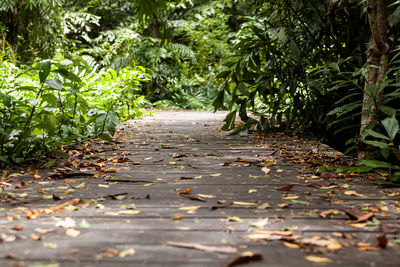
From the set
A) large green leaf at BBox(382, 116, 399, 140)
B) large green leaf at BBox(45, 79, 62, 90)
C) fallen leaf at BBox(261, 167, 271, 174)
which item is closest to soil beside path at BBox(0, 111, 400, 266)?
fallen leaf at BBox(261, 167, 271, 174)

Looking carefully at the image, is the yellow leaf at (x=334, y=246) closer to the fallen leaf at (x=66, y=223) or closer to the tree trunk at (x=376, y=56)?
the fallen leaf at (x=66, y=223)

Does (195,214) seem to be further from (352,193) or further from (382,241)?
(352,193)

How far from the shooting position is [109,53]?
10.7m

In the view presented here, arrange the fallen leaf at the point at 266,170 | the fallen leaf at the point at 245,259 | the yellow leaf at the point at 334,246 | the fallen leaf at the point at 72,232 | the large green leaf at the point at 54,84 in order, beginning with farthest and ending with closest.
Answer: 1. the fallen leaf at the point at 266,170
2. the large green leaf at the point at 54,84
3. the fallen leaf at the point at 72,232
4. the yellow leaf at the point at 334,246
5. the fallen leaf at the point at 245,259

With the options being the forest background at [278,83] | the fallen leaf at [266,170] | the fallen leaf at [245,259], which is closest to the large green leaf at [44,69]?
the forest background at [278,83]

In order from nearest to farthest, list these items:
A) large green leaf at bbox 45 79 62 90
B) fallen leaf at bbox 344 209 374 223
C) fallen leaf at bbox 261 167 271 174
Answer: fallen leaf at bbox 344 209 374 223
large green leaf at bbox 45 79 62 90
fallen leaf at bbox 261 167 271 174

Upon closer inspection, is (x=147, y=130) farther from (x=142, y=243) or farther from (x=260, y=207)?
(x=142, y=243)

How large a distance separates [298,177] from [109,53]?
31.2 feet

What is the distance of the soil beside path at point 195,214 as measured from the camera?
109 cm

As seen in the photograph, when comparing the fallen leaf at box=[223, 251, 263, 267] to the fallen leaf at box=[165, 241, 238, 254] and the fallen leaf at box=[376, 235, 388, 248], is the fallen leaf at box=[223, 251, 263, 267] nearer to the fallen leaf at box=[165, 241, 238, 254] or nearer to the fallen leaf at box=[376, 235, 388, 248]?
the fallen leaf at box=[165, 241, 238, 254]

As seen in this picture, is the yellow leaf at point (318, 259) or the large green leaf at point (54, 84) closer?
the yellow leaf at point (318, 259)

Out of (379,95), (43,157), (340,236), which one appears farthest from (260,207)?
(43,157)

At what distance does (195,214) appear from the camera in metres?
1.47

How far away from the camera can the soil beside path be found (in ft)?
3.58
